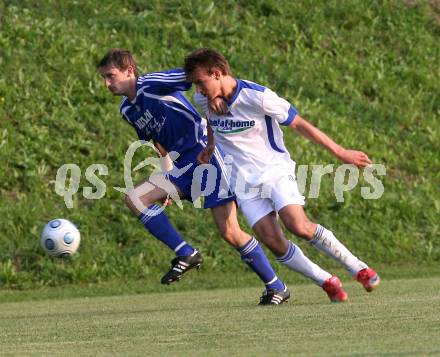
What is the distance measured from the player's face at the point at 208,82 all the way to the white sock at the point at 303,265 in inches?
47.1

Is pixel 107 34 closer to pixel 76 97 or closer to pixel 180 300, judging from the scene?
pixel 76 97

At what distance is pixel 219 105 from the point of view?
7844mm

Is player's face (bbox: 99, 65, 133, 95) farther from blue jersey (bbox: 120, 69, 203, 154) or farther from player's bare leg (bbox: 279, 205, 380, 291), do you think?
player's bare leg (bbox: 279, 205, 380, 291)

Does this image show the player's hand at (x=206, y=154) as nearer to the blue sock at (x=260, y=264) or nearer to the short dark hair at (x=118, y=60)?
the blue sock at (x=260, y=264)

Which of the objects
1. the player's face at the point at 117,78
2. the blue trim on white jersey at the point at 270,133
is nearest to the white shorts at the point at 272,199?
the blue trim on white jersey at the point at 270,133

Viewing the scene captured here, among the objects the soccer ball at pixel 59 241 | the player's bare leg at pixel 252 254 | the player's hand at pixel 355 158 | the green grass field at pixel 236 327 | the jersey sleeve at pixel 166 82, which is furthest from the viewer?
the soccer ball at pixel 59 241

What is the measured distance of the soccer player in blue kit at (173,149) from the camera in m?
8.53

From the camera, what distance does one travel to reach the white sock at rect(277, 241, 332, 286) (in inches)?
317

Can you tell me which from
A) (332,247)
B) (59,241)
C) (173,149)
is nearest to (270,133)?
(332,247)

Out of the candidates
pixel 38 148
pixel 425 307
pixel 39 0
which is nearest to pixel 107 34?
pixel 39 0

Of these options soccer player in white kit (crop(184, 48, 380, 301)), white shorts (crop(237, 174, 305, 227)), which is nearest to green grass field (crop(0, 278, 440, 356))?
soccer player in white kit (crop(184, 48, 380, 301))

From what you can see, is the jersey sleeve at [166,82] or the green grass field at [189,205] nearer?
the green grass field at [189,205]

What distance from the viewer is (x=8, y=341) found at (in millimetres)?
6188

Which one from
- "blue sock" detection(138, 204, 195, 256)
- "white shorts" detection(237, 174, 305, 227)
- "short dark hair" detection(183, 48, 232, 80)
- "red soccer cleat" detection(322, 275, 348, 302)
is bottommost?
"red soccer cleat" detection(322, 275, 348, 302)
